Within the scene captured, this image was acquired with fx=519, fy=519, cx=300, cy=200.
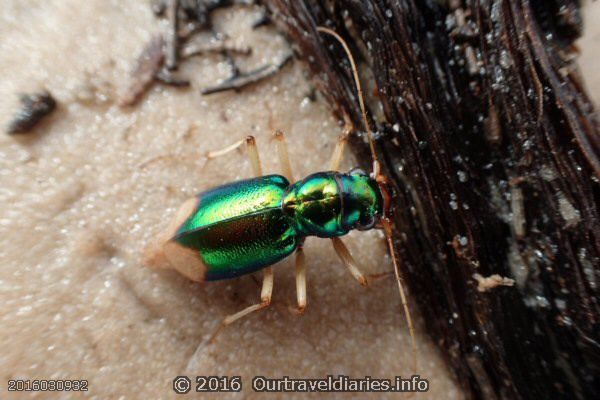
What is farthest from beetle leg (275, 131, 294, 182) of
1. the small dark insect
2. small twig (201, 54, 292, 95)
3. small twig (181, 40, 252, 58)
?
the small dark insect

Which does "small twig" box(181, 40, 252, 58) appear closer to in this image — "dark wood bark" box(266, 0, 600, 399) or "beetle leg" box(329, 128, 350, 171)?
"dark wood bark" box(266, 0, 600, 399)

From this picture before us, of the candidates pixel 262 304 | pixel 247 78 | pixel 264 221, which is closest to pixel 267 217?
pixel 264 221

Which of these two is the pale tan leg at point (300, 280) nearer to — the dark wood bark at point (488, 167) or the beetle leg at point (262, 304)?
the beetle leg at point (262, 304)

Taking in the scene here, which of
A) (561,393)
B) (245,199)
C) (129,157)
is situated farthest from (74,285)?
(561,393)

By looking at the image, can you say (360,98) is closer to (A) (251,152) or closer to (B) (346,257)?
(A) (251,152)

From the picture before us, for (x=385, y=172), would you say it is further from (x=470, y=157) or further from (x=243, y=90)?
(x=243, y=90)
